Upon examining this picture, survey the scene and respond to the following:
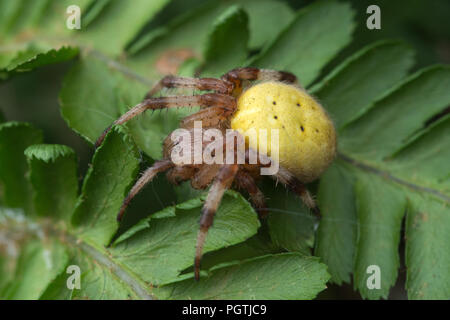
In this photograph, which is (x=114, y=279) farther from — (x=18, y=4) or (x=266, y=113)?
(x=18, y=4)

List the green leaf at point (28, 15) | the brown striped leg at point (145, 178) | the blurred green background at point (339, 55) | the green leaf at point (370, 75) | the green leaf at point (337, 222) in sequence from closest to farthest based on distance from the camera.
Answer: the brown striped leg at point (145, 178) < the green leaf at point (337, 222) < the green leaf at point (370, 75) < the green leaf at point (28, 15) < the blurred green background at point (339, 55)

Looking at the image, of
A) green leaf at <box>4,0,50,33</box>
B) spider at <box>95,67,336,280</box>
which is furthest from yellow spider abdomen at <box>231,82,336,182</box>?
green leaf at <box>4,0,50,33</box>

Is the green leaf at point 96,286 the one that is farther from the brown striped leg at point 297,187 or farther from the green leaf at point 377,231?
the green leaf at point 377,231

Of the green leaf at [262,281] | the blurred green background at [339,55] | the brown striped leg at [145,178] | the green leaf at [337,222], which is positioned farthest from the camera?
the blurred green background at [339,55]

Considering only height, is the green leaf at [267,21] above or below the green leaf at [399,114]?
above

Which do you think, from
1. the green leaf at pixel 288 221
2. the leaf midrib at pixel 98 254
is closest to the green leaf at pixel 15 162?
the leaf midrib at pixel 98 254

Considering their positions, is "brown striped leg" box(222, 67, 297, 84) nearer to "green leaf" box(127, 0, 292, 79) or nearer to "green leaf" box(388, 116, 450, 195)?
"green leaf" box(127, 0, 292, 79)
